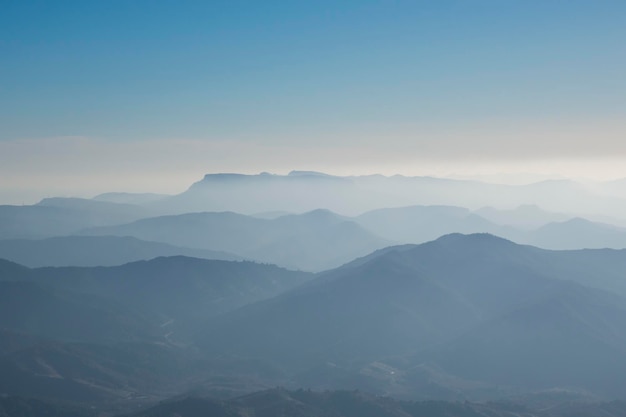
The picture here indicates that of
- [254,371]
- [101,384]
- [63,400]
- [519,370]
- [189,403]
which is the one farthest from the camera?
[254,371]

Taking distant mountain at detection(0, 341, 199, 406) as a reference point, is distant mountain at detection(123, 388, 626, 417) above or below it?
above

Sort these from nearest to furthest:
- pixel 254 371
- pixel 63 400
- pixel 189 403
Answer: pixel 189 403, pixel 63 400, pixel 254 371

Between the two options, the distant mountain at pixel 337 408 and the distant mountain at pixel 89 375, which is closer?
the distant mountain at pixel 337 408

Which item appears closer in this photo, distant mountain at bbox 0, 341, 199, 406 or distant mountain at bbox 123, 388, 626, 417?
distant mountain at bbox 123, 388, 626, 417

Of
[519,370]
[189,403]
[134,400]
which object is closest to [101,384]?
[134,400]

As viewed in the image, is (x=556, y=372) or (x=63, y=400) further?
(x=556, y=372)

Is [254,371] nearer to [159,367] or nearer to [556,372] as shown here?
[159,367]

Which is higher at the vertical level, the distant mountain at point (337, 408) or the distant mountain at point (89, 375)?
the distant mountain at point (337, 408)

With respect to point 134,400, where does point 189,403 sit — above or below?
above

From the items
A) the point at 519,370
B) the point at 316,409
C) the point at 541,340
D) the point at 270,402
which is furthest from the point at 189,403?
the point at 541,340

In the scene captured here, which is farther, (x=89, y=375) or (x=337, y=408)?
(x=89, y=375)

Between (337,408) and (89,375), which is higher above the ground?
(337,408)
